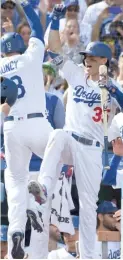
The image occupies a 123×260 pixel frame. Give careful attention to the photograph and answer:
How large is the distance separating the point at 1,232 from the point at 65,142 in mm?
1704

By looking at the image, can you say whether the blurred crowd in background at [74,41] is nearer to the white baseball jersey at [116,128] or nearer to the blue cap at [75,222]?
the blue cap at [75,222]

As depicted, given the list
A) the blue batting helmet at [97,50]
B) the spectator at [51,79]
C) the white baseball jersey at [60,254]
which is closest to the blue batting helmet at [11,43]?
the blue batting helmet at [97,50]

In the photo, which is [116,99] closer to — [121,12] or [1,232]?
[1,232]

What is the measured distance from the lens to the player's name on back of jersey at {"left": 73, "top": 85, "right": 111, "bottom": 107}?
9.24 metres

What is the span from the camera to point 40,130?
9.29 metres

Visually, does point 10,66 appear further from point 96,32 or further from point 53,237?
point 96,32

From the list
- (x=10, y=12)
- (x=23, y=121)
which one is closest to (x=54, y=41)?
(x=23, y=121)

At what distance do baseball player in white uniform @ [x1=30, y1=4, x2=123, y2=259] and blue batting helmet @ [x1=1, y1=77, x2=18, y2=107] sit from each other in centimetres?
54

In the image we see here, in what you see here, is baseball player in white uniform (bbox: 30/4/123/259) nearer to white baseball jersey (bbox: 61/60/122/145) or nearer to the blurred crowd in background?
white baseball jersey (bbox: 61/60/122/145)

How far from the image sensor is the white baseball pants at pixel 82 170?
866 centimetres

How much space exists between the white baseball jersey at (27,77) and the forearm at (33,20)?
84 mm

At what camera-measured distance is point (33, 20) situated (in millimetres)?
9422

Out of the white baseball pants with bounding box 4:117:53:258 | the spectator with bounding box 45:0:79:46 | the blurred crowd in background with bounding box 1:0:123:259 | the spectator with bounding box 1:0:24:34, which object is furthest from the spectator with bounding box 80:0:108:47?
the white baseball pants with bounding box 4:117:53:258

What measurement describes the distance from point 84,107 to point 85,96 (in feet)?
0.39
